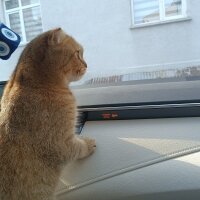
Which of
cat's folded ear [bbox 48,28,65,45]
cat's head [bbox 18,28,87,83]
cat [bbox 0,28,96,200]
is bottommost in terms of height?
cat [bbox 0,28,96,200]

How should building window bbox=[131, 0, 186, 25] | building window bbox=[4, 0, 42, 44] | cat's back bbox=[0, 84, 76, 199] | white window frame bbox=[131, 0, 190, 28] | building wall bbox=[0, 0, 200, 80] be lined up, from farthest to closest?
building window bbox=[131, 0, 186, 25]
white window frame bbox=[131, 0, 190, 28]
building window bbox=[4, 0, 42, 44]
building wall bbox=[0, 0, 200, 80]
cat's back bbox=[0, 84, 76, 199]

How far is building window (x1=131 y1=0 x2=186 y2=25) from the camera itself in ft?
8.50

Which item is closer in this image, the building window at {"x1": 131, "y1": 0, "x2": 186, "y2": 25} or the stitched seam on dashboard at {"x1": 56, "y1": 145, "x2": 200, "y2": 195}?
the stitched seam on dashboard at {"x1": 56, "y1": 145, "x2": 200, "y2": 195}

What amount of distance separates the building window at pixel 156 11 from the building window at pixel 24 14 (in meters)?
0.76

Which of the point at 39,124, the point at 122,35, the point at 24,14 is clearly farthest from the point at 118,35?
the point at 39,124

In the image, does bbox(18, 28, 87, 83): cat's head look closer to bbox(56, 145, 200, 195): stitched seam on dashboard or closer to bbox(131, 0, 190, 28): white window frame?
bbox(56, 145, 200, 195): stitched seam on dashboard

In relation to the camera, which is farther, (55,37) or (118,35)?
(118,35)

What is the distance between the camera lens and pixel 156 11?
2896 millimetres

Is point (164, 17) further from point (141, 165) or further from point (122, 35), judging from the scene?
point (141, 165)

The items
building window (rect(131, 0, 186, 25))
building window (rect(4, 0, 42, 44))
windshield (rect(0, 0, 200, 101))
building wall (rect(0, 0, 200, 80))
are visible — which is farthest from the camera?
building window (rect(131, 0, 186, 25))

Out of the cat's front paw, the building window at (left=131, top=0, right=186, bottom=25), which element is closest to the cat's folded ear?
the cat's front paw

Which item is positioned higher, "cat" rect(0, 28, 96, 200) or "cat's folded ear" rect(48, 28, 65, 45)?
"cat's folded ear" rect(48, 28, 65, 45)

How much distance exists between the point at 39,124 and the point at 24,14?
1680 mm

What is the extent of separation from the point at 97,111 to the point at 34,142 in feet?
0.85
